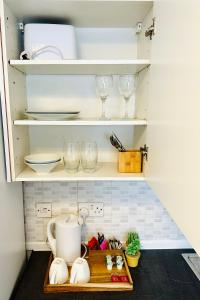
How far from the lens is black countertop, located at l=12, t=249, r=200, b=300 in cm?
103

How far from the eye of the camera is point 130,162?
1.07m

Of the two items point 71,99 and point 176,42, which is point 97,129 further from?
point 176,42

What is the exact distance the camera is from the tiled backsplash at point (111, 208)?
4.29 ft

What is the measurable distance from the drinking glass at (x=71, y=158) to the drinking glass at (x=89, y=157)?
0.09 feet

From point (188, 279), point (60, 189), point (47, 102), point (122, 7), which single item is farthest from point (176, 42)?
point (188, 279)

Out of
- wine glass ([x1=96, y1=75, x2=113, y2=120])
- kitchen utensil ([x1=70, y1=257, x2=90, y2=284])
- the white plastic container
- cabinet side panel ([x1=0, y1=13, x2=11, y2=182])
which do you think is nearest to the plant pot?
kitchen utensil ([x1=70, y1=257, x2=90, y2=284])

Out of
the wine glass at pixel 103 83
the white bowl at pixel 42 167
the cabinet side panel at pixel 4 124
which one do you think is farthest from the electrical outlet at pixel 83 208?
the wine glass at pixel 103 83

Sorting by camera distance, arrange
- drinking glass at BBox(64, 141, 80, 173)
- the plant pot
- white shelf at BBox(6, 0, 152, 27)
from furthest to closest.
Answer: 1. the plant pot
2. drinking glass at BBox(64, 141, 80, 173)
3. white shelf at BBox(6, 0, 152, 27)

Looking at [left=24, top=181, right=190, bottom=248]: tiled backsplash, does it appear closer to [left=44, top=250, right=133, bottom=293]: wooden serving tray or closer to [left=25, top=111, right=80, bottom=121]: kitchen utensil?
[left=44, top=250, right=133, bottom=293]: wooden serving tray

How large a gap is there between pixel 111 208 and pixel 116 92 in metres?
0.65

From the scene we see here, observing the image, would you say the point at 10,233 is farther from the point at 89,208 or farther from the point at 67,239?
the point at 89,208

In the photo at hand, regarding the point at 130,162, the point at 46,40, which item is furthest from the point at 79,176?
the point at 46,40

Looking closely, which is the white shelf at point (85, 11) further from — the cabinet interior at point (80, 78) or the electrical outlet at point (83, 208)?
the electrical outlet at point (83, 208)

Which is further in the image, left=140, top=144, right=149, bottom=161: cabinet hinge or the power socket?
the power socket
